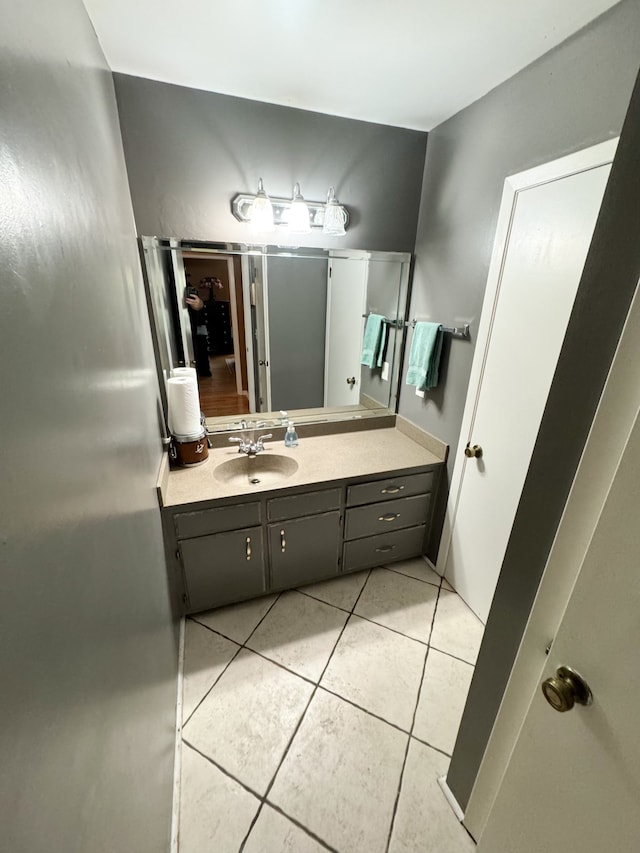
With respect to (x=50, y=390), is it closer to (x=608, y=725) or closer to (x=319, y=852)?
(x=608, y=725)

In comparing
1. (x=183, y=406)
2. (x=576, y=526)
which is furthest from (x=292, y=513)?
(x=576, y=526)

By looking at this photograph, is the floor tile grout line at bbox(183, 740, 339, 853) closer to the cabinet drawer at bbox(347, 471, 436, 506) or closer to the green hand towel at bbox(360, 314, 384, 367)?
the cabinet drawer at bbox(347, 471, 436, 506)

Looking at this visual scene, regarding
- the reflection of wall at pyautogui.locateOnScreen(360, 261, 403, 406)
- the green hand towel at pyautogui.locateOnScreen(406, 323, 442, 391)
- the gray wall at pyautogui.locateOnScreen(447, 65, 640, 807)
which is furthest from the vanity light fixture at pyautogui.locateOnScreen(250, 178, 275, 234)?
the gray wall at pyautogui.locateOnScreen(447, 65, 640, 807)

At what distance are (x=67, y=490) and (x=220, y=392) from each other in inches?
58.4

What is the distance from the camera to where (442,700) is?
1479 mm

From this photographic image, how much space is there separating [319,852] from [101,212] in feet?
6.55

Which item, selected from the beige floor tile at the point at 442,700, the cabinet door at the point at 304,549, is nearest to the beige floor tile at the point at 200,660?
the cabinet door at the point at 304,549

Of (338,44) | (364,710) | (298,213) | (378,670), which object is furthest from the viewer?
(298,213)

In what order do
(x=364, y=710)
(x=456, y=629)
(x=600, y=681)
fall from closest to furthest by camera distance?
1. (x=600, y=681)
2. (x=364, y=710)
3. (x=456, y=629)

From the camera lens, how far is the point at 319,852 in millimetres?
1065

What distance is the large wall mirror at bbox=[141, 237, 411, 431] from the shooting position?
175cm

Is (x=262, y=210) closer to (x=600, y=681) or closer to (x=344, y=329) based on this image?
(x=344, y=329)

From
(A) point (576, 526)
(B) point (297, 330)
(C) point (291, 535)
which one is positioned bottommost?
(C) point (291, 535)

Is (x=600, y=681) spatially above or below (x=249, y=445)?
above
